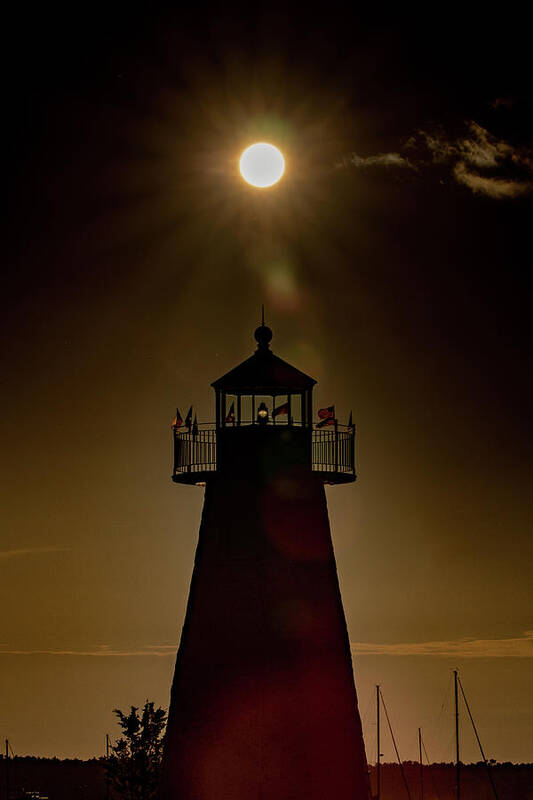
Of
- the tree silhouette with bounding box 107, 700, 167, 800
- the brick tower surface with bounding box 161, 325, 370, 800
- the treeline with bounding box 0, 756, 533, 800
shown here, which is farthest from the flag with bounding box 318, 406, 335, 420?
the treeline with bounding box 0, 756, 533, 800

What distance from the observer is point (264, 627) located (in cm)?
3750

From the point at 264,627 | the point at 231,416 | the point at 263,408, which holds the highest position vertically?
the point at 263,408

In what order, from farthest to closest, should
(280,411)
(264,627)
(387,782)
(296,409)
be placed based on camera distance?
(387,782) < (296,409) < (280,411) < (264,627)

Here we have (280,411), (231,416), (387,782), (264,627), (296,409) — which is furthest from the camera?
(387,782)

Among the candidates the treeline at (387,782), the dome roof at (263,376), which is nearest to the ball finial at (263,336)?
the dome roof at (263,376)

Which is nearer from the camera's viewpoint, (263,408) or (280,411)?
(280,411)

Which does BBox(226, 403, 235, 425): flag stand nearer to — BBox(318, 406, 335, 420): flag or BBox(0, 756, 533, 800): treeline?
BBox(318, 406, 335, 420): flag

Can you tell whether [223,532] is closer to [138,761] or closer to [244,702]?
[244,702]

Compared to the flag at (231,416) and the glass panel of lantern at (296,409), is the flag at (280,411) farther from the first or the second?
the flag at (231,416)

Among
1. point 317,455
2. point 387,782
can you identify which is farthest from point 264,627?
point 387,782

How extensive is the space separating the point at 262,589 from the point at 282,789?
413 cm

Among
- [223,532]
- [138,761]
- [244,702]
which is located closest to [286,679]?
[244,702]

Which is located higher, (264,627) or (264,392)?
(264,392)

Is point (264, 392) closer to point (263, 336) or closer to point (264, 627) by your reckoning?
point (263, 336)
